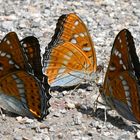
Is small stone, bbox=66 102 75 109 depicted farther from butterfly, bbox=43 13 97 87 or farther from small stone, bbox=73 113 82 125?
butterfly, bbox=43 13 97 87

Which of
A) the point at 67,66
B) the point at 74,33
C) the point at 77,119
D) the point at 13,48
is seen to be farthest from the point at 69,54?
the point at 13,48

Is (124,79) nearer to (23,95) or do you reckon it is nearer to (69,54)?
(23,95)

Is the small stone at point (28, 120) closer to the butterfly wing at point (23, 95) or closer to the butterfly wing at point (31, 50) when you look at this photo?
the butterfly wing at point (23, 95)

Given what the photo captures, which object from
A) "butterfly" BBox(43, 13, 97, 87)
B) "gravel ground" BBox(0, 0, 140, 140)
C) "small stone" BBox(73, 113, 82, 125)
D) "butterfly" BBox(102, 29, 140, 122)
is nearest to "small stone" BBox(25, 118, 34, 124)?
"gravel ground" BBox(0, 0, 140, 140)

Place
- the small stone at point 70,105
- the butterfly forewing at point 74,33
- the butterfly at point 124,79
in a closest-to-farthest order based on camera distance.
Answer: the butterfly at point 124,79
the small stone at point 70,105
the butterfly forewing at point 74,33

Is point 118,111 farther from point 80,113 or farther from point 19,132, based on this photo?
point 19,132

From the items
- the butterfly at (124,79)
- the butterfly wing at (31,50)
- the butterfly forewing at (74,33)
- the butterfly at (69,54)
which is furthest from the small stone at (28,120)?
the butterfly forewing at (74,33)

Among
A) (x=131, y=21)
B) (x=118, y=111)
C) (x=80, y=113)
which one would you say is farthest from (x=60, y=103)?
(x=131, y=21)
